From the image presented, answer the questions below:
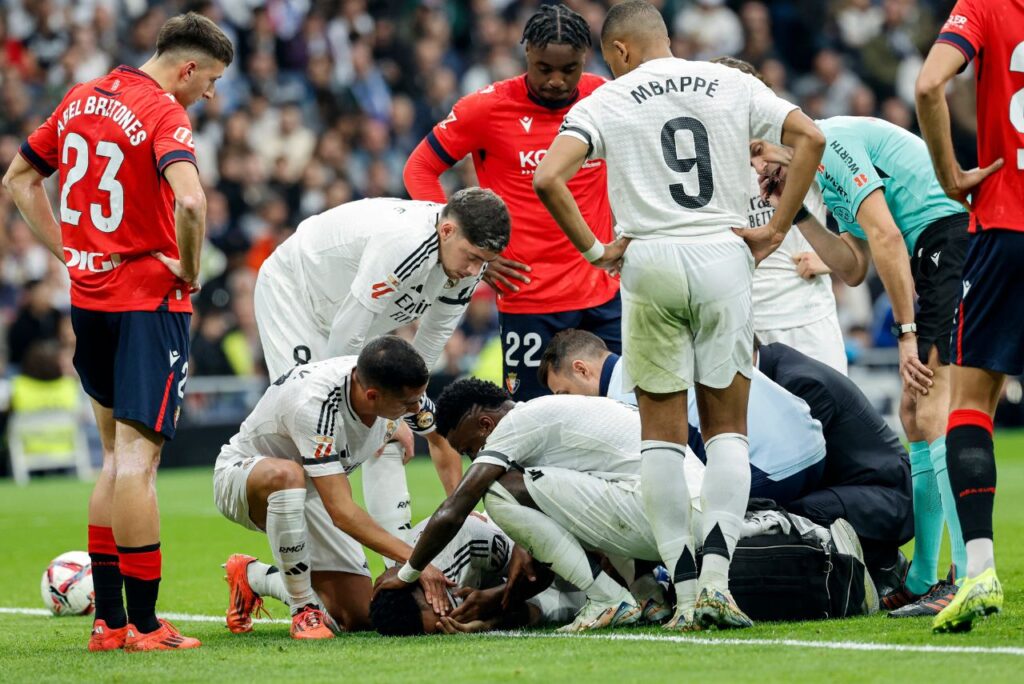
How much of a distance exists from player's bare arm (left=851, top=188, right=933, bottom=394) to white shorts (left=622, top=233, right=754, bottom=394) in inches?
40.3

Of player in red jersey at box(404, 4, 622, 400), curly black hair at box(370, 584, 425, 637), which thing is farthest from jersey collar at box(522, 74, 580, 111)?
curly black hair at box(370, 584, 425, 637)

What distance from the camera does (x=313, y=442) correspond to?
6539 mm

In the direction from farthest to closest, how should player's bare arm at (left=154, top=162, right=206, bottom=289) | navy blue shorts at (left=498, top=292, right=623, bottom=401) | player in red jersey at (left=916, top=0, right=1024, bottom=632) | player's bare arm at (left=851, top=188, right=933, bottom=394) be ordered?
navy blue shorts at (left=498, top=292, right=623, bottom=401), player's bare arm at (left=851, top=188, right=933, bottom=394), player's bare arm at (left=154, top=162, right=206, bottom=289), player in red jersey at (left=916, top=0, right=1024, bottom=632)

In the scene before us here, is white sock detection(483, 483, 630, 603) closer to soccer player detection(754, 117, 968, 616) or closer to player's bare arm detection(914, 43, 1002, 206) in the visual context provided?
soccer player detection(754, 117, 968, 616)

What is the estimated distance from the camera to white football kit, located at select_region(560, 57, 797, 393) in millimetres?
6043

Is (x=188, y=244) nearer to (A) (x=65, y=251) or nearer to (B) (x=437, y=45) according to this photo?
(A) (x=65, y=251)

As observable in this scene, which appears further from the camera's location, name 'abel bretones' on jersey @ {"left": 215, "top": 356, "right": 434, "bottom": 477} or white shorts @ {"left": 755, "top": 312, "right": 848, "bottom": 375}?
white shorts @ {"left": 755, "top": 312, "right": 848, "bottom": 375}

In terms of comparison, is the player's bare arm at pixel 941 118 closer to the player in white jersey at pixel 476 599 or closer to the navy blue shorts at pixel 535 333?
the player in white jersey at pixel 476 599

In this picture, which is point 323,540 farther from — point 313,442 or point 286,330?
point 286,330

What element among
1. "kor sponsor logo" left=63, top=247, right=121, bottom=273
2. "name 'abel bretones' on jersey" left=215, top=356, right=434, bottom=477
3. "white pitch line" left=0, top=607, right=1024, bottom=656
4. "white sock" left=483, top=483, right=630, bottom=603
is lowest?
"white pitch line" left=0, top=607, right=1024, bottom=656

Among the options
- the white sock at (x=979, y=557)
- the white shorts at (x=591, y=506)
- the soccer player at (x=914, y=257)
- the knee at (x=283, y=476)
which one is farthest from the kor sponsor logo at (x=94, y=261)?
the white sock at (x=979, y=557)

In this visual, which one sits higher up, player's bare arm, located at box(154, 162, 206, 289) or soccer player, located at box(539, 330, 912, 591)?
player's bare arm, located at box(154, 162, 206, 289)

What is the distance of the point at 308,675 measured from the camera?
5.22 metres

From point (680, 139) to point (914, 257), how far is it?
70.1 inches
